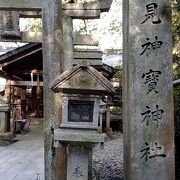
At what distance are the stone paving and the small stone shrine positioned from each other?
2821mm

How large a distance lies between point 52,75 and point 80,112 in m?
1.02

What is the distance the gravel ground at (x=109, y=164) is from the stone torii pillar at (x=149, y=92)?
2.15 m

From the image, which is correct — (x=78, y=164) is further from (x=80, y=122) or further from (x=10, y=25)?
(x=10, y=25)

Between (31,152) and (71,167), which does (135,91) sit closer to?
(71,167)

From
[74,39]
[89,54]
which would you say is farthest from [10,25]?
[89,54]

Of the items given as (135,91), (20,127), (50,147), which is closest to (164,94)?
(135,91)

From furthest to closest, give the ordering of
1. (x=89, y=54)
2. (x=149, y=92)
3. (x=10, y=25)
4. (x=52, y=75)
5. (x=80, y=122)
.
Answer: (x=89, y=54), (x=10, y=25), (x=52, y=75), (x=149, y=92), (x=80, y=122)

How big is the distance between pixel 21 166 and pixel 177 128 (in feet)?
13.3

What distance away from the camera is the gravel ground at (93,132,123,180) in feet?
23.7

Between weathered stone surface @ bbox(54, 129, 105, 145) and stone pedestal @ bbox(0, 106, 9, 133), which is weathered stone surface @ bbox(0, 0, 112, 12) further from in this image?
stone pedestal @ bbox(0, 106, 9, 133)

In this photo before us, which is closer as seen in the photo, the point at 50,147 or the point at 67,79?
the point at 67,79

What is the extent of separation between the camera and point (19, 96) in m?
19.6

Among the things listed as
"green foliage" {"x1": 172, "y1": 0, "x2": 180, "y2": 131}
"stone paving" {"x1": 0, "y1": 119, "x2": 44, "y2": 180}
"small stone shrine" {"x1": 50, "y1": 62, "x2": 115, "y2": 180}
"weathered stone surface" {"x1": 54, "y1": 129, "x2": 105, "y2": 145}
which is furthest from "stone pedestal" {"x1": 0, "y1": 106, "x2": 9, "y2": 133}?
"weathered stone surface" {"x1": 54, "y1": 129, "x2": 105, "y2": 145}

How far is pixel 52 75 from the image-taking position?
545 cm
